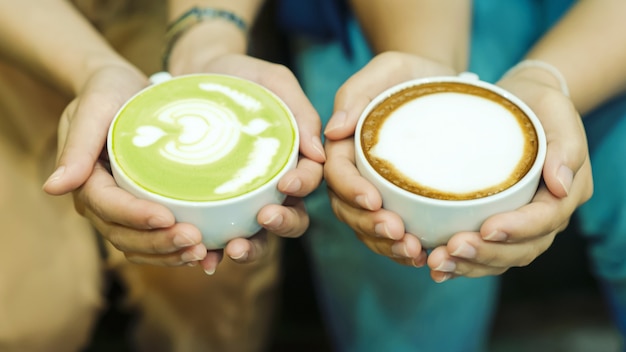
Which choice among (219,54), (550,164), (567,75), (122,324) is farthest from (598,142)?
(122,324)

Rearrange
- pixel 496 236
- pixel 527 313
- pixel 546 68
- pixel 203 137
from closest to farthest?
pixel 496 236 < pixel 203 137 < pixel 546 68 < pixel 527 313

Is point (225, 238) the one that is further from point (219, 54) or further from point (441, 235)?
point (219, 54)

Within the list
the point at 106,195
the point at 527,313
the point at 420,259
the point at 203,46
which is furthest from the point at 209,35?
the point at 527,313

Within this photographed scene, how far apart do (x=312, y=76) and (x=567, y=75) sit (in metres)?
0.35

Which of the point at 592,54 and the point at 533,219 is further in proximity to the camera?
the point at 592,54

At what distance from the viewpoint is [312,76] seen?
99 cm

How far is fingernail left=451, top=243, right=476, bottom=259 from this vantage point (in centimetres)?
61

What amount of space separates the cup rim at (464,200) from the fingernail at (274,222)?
0.10 m

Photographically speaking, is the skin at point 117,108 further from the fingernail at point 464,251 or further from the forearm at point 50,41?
the fingernail at point 464,251

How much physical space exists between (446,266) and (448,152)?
0.37ft

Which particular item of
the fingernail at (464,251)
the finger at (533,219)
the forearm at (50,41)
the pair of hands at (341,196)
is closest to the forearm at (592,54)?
the pair of hands at (341,196)

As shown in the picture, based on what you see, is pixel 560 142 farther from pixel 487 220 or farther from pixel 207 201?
pixel 207 201

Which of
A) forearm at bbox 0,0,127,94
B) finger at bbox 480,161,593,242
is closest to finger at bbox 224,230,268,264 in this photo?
finger at bbox 480,161,593,242

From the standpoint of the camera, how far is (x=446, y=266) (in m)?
0.63
